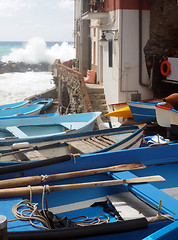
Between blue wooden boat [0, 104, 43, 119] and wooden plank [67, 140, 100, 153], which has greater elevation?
wooden plank [67, 140, 100, 153]

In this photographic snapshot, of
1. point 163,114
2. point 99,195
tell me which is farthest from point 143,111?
point 99,195

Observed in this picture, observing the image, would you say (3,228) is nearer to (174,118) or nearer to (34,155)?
(34,155)

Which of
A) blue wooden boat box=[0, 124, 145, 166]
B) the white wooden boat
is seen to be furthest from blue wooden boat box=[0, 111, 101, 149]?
blue wooden boat box=[0, 124, 145, 166]

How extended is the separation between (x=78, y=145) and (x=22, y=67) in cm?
7062

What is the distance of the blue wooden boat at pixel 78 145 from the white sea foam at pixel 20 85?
107 feet

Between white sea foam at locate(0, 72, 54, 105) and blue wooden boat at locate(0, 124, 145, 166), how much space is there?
3262 centimetres

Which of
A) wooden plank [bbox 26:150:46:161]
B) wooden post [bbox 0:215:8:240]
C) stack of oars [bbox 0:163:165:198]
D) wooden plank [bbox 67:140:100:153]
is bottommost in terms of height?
wooden plank [bbox 26:150:46:161]

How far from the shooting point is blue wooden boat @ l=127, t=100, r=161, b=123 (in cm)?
1219

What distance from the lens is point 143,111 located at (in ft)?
40.6

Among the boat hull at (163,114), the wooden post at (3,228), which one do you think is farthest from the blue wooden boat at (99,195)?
the boat hull at (163,114)

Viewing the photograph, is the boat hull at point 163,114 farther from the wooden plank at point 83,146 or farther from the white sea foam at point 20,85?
the white sea foam at point 20,85

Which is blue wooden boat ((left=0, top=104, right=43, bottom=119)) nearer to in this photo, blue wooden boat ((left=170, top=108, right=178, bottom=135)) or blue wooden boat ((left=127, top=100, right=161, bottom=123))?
blue wooden boat ((left=127, top=100, right=161, bottom=123))

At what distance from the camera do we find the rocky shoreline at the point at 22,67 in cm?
7143

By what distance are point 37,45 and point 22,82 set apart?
1593 inches
